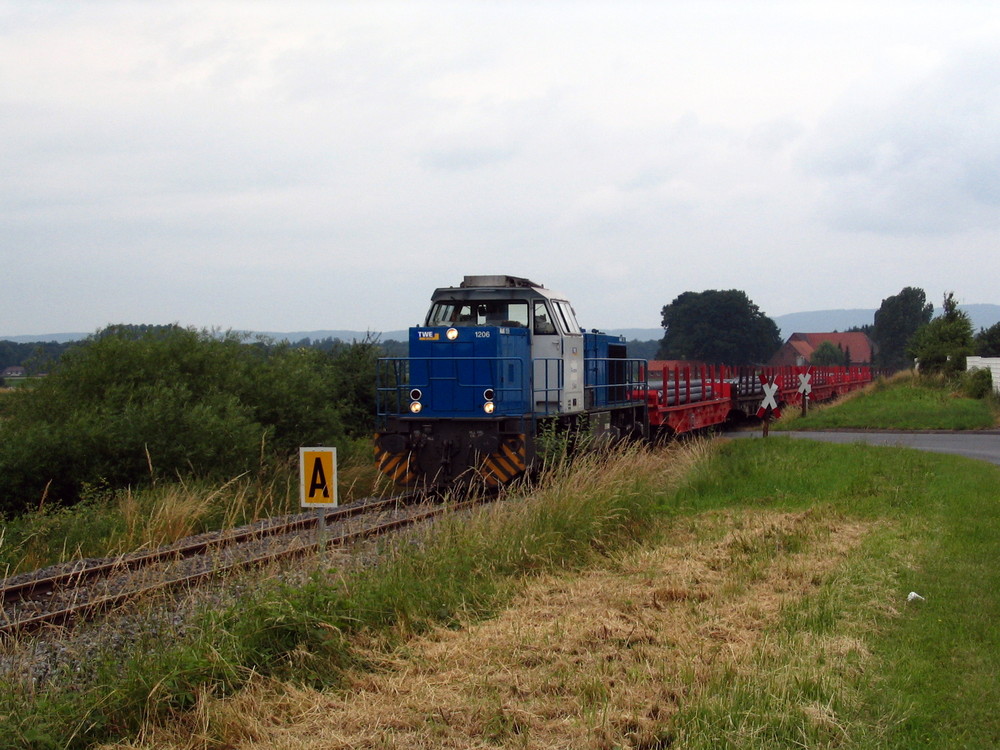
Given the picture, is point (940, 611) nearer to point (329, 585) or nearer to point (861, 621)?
point (861, 621)

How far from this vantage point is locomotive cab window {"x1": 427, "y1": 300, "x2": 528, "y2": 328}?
15.4m

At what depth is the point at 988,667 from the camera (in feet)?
18.7

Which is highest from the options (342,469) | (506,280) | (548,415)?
(506,280)

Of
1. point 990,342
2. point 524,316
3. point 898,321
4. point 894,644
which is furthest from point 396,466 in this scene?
point 898,321

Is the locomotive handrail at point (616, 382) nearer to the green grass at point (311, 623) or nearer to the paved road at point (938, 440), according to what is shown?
the paved road at point (938, 440)

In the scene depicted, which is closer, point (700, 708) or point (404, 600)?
point (700, 708)

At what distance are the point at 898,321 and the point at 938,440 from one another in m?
94.5

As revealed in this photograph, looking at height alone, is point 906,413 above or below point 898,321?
below

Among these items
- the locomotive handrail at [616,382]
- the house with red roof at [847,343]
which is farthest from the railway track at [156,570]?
the house with red roof at [847,343]

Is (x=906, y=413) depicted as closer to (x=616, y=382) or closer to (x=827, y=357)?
(x=616, y=382)

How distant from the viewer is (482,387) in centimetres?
1445

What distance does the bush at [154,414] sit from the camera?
13.6m

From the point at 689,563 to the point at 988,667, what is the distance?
3137 mm

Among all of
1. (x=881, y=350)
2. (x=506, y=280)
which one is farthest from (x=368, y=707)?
(x=881, y=350)
